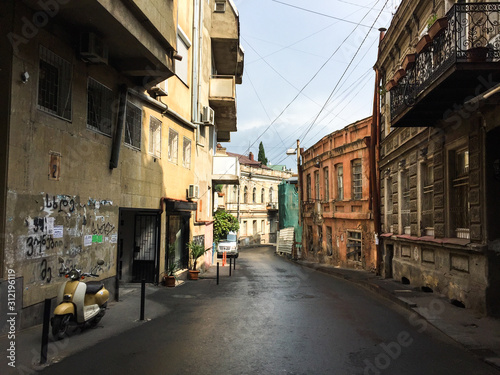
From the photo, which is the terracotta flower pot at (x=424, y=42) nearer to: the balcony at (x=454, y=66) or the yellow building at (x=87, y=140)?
the balcony at (x=454, y=66)

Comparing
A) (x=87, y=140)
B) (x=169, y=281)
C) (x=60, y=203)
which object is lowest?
(x=169, y=281)

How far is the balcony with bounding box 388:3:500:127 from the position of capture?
8.46 metres

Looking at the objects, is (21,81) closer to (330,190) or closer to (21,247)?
(21,247)

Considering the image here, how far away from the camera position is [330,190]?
90.5 feet

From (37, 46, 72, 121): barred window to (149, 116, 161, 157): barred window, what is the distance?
467 centimetres

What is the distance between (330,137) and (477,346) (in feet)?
70.2

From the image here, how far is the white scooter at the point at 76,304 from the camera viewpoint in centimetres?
694

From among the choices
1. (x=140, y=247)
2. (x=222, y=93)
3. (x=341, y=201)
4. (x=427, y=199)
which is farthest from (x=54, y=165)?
(x=341, y=201)

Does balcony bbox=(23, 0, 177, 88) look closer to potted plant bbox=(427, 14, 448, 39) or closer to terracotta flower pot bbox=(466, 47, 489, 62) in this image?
potted plant bbox=(427, 14, 448, 39)

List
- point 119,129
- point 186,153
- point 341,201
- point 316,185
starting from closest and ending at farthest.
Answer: point 119,129 < point 186,153 < point 341,201 < point 316,185

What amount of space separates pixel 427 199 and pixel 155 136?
894 centimetres

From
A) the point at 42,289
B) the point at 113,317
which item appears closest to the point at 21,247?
the point at 42,289

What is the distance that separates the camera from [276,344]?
714cm

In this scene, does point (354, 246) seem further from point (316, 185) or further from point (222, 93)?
point (222, 93)
